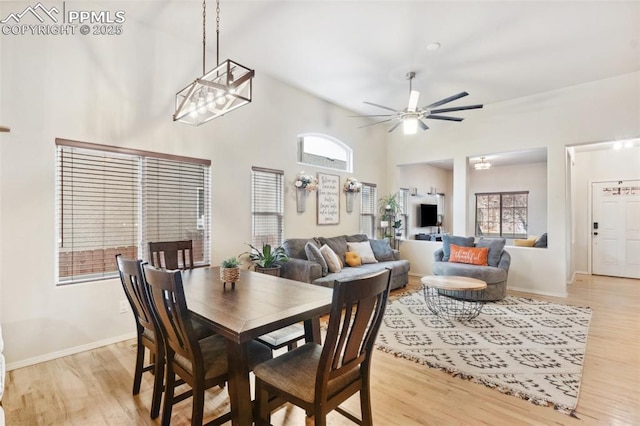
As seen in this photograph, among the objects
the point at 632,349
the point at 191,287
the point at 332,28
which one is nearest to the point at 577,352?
the point at 632,349

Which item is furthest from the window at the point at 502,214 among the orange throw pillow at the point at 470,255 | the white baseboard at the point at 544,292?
the orange throw pillow at the point at 470,255

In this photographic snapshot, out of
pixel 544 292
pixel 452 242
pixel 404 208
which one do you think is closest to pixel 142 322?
pixel 452 242

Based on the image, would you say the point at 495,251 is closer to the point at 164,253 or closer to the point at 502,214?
the point at 502,214

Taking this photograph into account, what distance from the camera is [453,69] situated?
174 inches

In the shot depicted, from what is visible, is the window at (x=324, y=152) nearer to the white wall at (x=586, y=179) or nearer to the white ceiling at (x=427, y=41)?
the white ceiling at (x=427, y=41)

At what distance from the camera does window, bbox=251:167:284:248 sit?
180 inches

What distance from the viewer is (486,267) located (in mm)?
4773

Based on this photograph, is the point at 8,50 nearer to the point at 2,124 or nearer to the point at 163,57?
the point at 2,124

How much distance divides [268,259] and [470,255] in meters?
3.36

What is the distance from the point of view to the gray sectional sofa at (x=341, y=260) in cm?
418

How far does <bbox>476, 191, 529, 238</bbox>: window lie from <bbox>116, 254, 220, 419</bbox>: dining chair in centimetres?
925

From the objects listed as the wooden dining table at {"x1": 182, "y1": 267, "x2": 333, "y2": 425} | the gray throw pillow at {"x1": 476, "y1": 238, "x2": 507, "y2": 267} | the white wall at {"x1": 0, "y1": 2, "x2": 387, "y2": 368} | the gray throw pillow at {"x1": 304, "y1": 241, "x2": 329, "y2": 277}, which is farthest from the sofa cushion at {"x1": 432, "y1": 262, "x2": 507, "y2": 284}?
the wooden dining table at {"x1": 182, "y1": 267, "x2": 333, "y2": 425}

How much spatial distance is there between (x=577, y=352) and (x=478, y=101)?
4.38 meters

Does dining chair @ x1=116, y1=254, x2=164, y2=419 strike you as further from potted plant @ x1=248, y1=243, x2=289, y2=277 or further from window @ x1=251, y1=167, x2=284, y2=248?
window @ x1=251, y1=167, x2=284, y2=248
